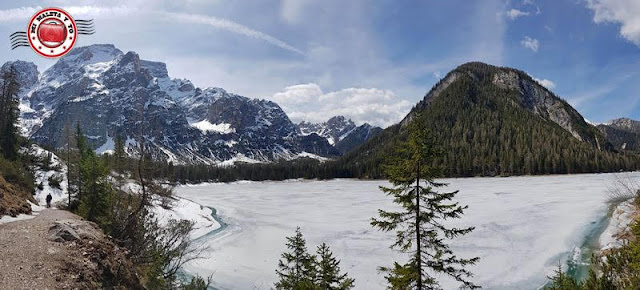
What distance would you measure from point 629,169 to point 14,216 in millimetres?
174050

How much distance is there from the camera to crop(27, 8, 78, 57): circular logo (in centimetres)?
1277

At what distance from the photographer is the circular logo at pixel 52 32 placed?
12.8 m

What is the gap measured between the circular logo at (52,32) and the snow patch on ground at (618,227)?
1327 inches

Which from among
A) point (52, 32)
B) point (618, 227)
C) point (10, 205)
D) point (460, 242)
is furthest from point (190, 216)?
point (618, 227)

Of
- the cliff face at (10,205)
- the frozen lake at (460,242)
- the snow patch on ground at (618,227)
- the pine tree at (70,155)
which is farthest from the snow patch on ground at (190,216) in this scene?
the snow patch on ground at (618,227)

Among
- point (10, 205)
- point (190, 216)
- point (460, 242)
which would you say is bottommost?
point (190, 216)

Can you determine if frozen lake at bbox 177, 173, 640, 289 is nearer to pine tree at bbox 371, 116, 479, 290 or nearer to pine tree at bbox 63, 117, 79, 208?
pine tree at bbox 371, 116, 479, 290

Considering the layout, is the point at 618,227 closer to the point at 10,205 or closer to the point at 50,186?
the point at 10,205

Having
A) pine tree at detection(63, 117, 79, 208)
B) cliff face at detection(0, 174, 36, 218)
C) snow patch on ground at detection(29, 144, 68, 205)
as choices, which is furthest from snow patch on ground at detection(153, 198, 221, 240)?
cliff face at detection(0, 174, 36, 218)

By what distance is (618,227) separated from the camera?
31.2 m

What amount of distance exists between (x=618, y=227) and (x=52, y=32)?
136ft

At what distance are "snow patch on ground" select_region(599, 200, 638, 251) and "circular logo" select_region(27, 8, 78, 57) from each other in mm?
33702

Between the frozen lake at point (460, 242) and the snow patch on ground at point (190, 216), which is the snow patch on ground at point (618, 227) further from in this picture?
the snow patch on ground at point (190, 216)

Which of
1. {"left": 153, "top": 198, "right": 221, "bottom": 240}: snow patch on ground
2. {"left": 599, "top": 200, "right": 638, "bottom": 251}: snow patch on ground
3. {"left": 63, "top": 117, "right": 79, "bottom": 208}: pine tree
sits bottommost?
{"left": 153, "top": 198, "right": 221, "bottom": 240}: snow patch on ground
